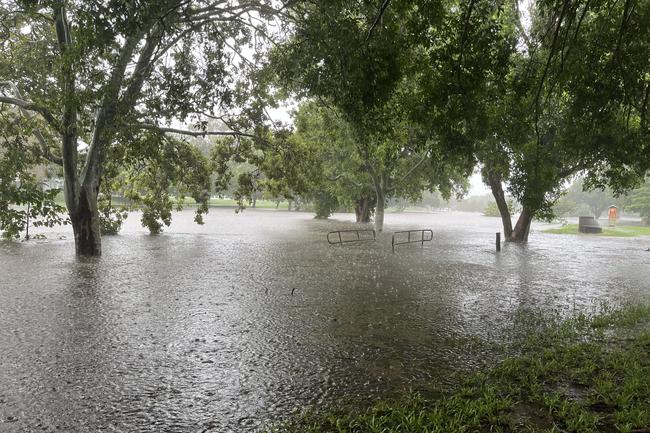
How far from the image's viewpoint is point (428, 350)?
652 centimetres

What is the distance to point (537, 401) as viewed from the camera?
466 centimetres

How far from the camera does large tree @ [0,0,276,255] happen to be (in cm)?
861

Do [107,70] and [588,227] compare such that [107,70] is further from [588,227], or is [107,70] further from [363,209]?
[588,227]

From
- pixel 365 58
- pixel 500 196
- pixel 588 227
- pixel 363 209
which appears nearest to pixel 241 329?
pixel 365 58

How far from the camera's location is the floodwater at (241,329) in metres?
4.71

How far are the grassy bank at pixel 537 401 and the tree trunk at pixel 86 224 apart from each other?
598 inches

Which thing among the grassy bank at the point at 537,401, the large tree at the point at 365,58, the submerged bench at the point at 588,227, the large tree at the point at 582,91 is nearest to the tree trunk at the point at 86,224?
the large tree at the point at 365,58

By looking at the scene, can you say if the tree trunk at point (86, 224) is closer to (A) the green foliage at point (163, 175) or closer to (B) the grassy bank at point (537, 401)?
(A) the green foliage at point (163, 175)

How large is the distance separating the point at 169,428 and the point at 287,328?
357 cm

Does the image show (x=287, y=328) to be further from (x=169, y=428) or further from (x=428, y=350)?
(x=169, y=428)

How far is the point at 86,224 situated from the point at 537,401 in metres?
16.7

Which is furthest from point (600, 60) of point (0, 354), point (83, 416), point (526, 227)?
point (526, 227)

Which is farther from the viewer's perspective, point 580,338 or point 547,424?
point 580,338

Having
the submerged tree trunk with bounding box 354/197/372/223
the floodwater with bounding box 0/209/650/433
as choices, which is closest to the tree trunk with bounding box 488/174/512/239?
the floodwater with bounding box 0/209/650/433
